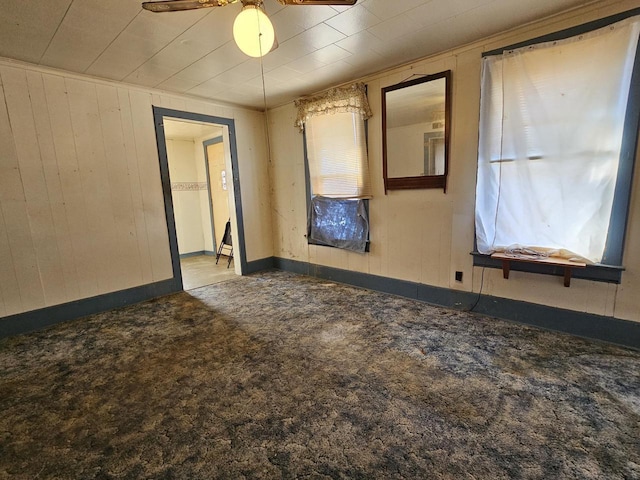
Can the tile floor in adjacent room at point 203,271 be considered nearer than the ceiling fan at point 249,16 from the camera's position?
No

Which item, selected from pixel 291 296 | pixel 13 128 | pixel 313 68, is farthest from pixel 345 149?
pixel 13 128

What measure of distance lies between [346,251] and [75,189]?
9.75ft

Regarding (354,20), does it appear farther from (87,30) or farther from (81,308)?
(81,308)

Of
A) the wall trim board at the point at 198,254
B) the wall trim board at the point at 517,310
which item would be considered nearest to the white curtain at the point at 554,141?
the wall trim board at the point at 517,310

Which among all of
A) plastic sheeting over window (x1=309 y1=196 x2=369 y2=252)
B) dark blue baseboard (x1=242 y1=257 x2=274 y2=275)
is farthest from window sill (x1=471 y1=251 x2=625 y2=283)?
dark blue baseboard (x1=242 y1=257 x2=274 y2=275)

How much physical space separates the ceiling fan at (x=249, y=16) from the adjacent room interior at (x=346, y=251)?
0.01 meters

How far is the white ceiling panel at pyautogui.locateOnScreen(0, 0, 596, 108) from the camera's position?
76.4 inches

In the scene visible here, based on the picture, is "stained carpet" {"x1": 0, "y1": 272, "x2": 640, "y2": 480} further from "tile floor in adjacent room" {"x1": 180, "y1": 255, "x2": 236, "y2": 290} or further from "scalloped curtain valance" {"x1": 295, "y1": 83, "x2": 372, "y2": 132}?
"scalloped curtain valance" {"x1": 295, "y1": 83, "x2": 372, "y2": 132}

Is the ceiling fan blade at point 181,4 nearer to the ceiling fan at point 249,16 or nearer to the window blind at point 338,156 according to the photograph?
the ceiling fan at point 249,16

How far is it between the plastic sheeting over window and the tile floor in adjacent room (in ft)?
4.97

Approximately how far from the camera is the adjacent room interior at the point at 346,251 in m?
1.47

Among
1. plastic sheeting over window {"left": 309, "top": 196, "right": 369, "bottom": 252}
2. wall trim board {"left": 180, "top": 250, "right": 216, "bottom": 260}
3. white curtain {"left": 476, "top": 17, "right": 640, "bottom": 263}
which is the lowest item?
wall trim board {"left": 180, "top": 250, "right": 216, "bottom": 260}

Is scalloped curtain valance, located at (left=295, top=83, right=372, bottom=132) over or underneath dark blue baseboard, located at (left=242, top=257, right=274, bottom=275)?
over

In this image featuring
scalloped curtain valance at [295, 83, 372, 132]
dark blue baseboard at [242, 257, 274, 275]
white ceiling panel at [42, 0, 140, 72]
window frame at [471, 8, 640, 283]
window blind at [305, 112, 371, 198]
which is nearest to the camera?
white ceiling panel at [42, 0, 140, 72]
